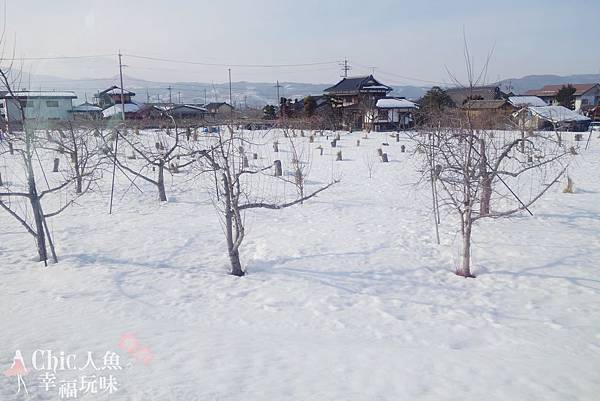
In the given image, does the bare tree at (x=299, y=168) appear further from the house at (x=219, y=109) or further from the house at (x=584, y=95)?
the house at (x=584, y=95)

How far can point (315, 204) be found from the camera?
11.0m

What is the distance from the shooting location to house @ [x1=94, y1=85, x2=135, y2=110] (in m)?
38.4

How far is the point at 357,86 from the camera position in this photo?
35.9 m

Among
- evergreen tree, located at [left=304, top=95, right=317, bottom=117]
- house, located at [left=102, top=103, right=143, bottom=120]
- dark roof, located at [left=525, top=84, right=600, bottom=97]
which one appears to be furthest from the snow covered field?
dark roof, located at [left=525, top=84, right=600, bottom=97]

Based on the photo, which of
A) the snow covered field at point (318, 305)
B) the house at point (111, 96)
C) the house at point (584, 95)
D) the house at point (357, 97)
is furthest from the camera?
the house at point (584, 95)

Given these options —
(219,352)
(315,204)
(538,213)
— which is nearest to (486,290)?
(219,352)

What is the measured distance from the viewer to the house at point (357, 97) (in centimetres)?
3403

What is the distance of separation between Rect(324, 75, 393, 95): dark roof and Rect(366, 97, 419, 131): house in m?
2.08

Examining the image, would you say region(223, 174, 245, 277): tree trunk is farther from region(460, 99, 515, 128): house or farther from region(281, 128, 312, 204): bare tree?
region(281, 128, 312, 204): bare tree

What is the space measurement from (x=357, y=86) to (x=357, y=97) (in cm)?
127

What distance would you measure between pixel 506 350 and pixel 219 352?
305 centimetres

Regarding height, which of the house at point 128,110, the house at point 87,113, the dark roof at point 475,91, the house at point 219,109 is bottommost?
the dark roof at point 475,91

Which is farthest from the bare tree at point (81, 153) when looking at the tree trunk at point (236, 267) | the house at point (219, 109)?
the house at point (219, 109)

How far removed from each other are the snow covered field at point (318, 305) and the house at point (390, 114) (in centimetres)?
2332
